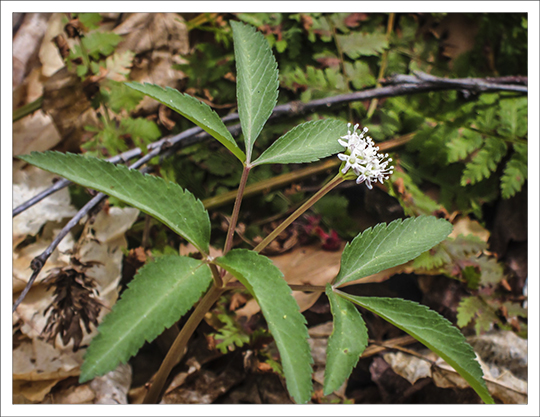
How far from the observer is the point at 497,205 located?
193 cm

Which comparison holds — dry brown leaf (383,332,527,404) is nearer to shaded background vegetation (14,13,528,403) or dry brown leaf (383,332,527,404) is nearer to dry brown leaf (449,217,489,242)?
shaded background vegetation (14,13,528,403)

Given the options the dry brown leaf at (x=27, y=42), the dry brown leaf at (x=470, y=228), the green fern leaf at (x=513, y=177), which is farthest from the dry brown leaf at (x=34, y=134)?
the green fern leaf at (x=513, y=177)

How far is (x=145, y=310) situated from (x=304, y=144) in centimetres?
61

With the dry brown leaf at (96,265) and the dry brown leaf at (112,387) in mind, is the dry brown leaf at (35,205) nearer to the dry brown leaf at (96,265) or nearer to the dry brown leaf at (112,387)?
the dry brown leaf at (96,265)

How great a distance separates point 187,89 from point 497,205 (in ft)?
5.48

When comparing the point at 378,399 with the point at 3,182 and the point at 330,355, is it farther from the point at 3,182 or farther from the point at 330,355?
the point at 3,182

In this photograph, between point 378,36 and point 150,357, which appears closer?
point 150,357

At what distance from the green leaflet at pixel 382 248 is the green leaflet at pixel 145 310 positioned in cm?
39

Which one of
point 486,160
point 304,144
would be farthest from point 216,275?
point 486,160

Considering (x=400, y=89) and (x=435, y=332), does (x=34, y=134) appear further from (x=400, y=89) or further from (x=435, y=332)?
(x=435, y=332)

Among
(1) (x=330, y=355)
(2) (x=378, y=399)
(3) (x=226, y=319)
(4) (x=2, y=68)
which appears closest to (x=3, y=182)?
(4) (x=2, y=68)

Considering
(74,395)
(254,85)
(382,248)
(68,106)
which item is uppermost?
(254,85)

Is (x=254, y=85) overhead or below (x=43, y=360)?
overhead

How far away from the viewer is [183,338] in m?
1.21
